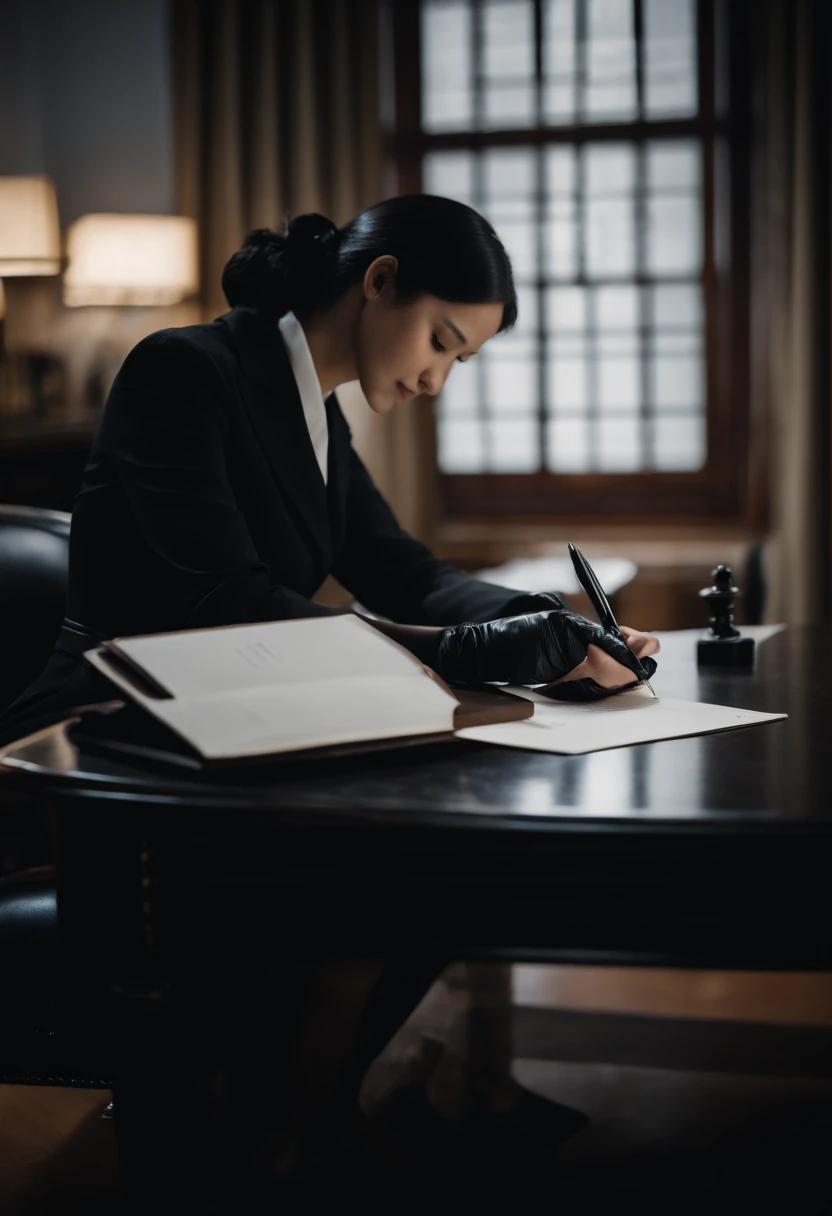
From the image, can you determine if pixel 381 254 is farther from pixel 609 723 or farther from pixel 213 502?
pixel 609 723

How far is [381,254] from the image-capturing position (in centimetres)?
178

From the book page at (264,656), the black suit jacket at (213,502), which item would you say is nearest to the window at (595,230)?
the black suit jacket at (213,502)

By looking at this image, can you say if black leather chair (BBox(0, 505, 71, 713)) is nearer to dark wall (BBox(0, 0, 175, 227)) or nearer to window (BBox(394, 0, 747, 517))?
window (BBox(394, 0, 747, 517))

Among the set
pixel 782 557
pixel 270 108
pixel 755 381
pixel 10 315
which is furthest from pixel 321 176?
pixel 782 557

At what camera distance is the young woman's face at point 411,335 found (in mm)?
1774

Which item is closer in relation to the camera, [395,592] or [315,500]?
[315,500]

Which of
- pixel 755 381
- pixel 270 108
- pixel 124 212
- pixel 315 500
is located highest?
pixel 270 108

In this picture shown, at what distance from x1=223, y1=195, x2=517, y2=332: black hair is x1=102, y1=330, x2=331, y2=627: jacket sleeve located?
0.77 feet

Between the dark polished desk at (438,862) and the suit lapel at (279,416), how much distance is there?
798 mm

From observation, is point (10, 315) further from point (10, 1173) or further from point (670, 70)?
point (10, 1173)

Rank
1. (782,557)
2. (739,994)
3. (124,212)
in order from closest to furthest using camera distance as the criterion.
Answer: (739,994) < (782,557) < (124,212)

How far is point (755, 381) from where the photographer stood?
15.2 ft

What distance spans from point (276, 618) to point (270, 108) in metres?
3.78

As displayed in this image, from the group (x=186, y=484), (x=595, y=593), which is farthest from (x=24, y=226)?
(x=595, y=593)
